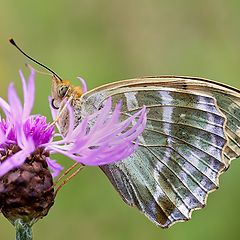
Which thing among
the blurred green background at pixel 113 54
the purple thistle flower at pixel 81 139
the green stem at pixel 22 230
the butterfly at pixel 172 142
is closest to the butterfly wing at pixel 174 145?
the butterfly at pixel 172 142

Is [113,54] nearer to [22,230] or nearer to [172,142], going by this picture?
[172,142]

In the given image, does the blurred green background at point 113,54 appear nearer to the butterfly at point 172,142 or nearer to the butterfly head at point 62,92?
the butterfly at point 172,142

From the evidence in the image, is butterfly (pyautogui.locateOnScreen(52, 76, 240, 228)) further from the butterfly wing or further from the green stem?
the green stem

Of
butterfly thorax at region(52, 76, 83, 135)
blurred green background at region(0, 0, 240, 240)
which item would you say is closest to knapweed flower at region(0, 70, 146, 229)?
butterfly thorax at region(52, 76, 83, 135)

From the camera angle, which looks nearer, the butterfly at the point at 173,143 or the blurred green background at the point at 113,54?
the butterfly at the point at 173,143

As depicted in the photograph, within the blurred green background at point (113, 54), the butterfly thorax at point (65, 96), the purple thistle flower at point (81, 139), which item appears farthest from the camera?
the blurred green background at point (113, 54)

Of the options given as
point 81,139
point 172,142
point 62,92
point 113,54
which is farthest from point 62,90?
point 113,54
